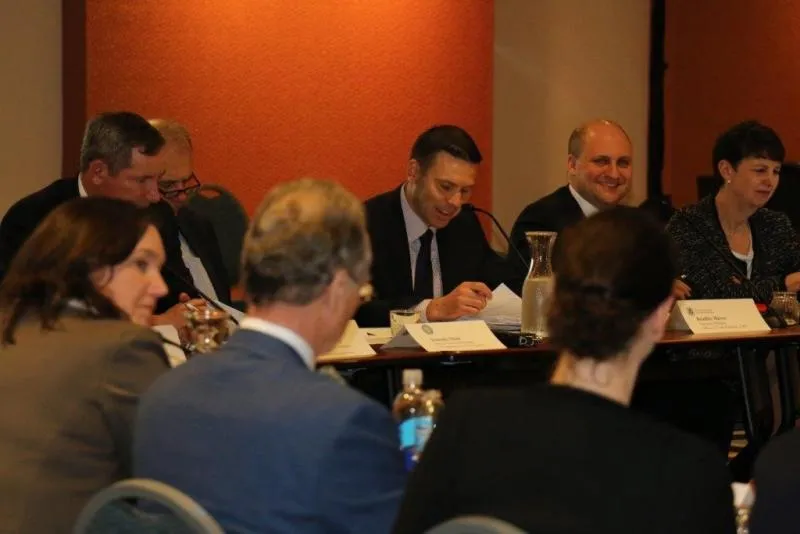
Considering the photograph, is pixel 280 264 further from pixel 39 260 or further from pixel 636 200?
pixel 636 200

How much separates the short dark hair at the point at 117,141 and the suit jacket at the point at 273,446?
6.74ft

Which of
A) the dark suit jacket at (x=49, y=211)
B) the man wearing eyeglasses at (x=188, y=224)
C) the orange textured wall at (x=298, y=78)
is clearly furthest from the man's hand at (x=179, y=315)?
the orange textured wall at (x=298, y=78)

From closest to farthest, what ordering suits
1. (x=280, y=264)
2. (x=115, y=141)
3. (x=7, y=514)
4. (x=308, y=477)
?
(x=308, y=477), (x=280, y=264), (x=7, y=514), (x=115, y=141)

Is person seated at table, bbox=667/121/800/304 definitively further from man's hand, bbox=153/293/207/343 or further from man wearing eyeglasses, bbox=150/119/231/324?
man's hand, bbox=153/293/207/343

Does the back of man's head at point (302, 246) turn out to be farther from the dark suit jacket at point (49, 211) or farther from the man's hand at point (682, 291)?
the man's hand at point (682, 291)

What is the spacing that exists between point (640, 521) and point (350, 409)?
394 mm

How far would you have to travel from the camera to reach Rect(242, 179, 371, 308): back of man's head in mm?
1912

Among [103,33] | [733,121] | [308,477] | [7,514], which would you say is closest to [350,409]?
[308,477]

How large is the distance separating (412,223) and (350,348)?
42.9 inches

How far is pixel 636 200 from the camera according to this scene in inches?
296

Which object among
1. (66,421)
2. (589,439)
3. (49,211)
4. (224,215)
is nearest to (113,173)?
(49,211)

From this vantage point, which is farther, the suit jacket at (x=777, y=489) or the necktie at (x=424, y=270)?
the necktie at (x=424, y=270)

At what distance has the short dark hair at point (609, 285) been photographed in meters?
1.79

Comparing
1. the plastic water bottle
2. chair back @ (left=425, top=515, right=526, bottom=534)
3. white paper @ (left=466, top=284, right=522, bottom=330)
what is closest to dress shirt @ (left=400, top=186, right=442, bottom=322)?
white paper @ (left=466, top=284, right=522, bottom=330)
